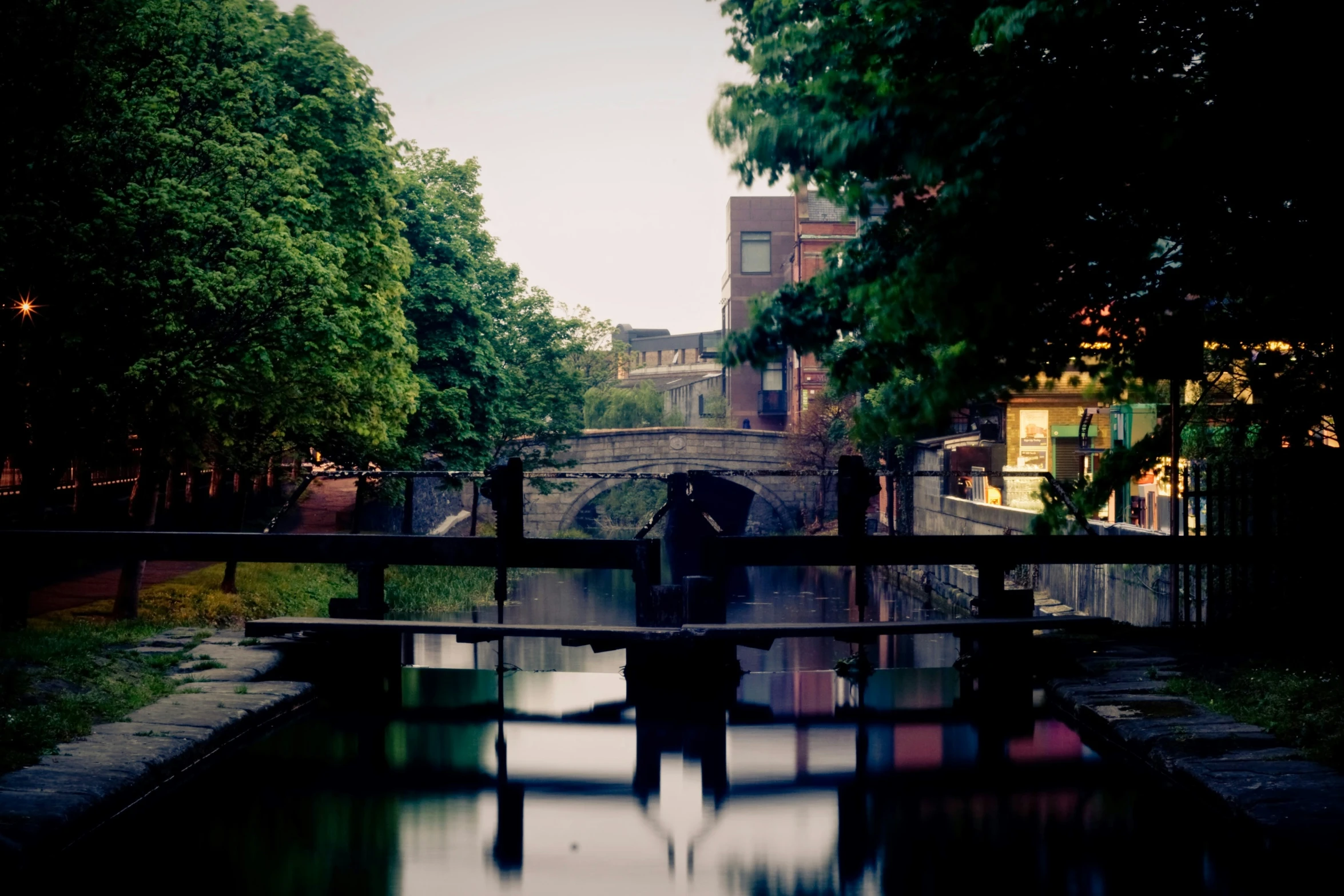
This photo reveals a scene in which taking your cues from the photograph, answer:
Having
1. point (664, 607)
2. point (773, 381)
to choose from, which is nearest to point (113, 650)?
point (664, 607)

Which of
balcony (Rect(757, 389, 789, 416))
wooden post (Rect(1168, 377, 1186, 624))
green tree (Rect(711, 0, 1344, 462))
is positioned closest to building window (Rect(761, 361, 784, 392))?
balcony (Rect(757, 389, 789, 416))

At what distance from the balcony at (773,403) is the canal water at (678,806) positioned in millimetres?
47274

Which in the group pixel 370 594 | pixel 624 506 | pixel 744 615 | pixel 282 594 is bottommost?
pixel 744 615

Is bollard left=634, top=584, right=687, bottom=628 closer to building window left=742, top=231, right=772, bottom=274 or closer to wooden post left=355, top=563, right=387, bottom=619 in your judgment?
wooden post left=355, top=563, right=387, bottom=619

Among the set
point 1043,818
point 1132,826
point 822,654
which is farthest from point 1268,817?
point 822,654

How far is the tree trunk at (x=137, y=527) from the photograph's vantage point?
15.3 m

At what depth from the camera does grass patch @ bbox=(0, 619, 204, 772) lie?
7457 mm

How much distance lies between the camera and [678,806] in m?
7.40

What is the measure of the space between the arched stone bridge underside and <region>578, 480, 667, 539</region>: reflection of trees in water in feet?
5.11

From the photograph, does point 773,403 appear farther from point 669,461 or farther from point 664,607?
point 664,607

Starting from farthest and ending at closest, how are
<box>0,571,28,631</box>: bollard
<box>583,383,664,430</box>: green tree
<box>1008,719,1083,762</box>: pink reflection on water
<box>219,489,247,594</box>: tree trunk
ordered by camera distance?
<box>583,383,664,430</box>: green tree
<box>219,489,247,594</box>: tree trunk
<box>0,571,28,631</box>: bollard
<box>1008,719,1083,762</box>: pink reflection on water

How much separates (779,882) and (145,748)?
13.4 feet

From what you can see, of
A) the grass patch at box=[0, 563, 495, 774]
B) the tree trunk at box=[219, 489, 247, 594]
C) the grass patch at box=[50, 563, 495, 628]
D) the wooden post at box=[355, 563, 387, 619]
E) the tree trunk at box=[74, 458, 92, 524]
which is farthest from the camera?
the tree trunk at box=[74, 458, 92, 524]

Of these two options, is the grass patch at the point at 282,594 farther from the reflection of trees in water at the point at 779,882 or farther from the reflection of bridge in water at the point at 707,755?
the reflection of trees in water at the point at 779,882
